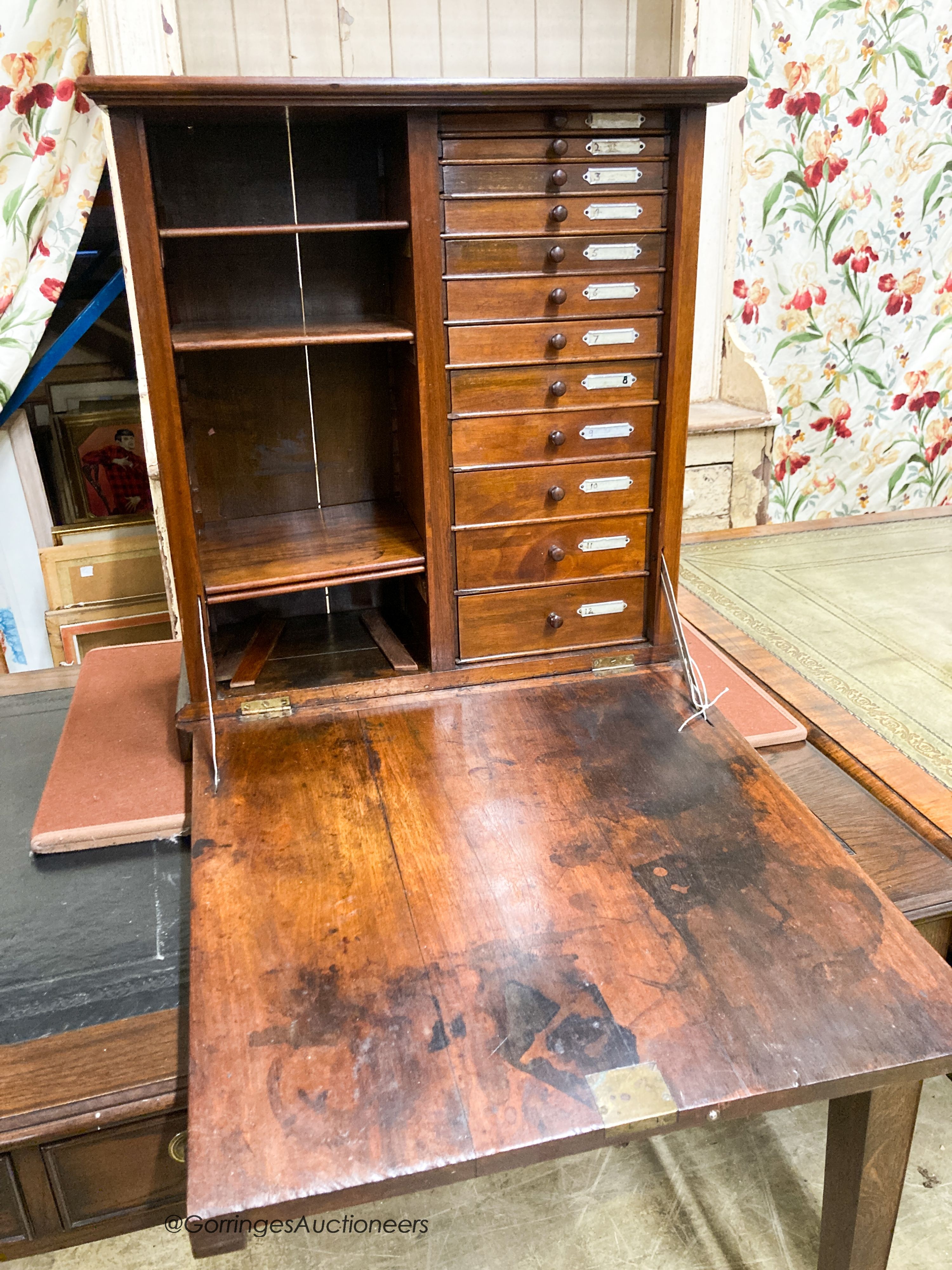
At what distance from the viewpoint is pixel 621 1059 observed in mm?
895

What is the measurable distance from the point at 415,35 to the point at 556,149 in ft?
3.98

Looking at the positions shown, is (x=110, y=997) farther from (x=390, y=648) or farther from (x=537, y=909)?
(x=390, y=648)

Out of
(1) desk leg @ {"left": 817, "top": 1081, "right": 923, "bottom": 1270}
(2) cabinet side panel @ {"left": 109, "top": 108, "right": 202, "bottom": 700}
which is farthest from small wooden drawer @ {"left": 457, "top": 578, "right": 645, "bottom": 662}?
(1) desk leg @ {"left": 817, "top": 1081, "right": 923, "bottom": 1270}

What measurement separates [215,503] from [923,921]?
51.1 inches

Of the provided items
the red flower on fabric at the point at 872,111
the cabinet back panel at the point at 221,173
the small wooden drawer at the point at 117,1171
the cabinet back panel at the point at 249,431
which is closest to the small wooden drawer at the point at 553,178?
the cabinet back panel at the point at 221,173

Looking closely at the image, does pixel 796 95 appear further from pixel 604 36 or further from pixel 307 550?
pixel 307 550

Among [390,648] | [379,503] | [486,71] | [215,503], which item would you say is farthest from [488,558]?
[486,71]

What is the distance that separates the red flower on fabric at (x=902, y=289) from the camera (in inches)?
123

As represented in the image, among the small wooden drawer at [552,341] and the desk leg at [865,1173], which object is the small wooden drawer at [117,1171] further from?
the small wooden drawer at [552,341]

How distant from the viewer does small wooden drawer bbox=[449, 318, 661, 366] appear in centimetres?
141

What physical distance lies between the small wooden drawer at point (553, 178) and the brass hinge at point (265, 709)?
0.78 metres

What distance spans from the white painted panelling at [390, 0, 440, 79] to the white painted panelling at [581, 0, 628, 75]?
38cm

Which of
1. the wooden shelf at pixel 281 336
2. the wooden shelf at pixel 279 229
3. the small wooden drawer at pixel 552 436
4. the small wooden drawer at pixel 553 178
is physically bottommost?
the small wooden drawer at pixel 552 436

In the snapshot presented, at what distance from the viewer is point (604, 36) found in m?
2.42
